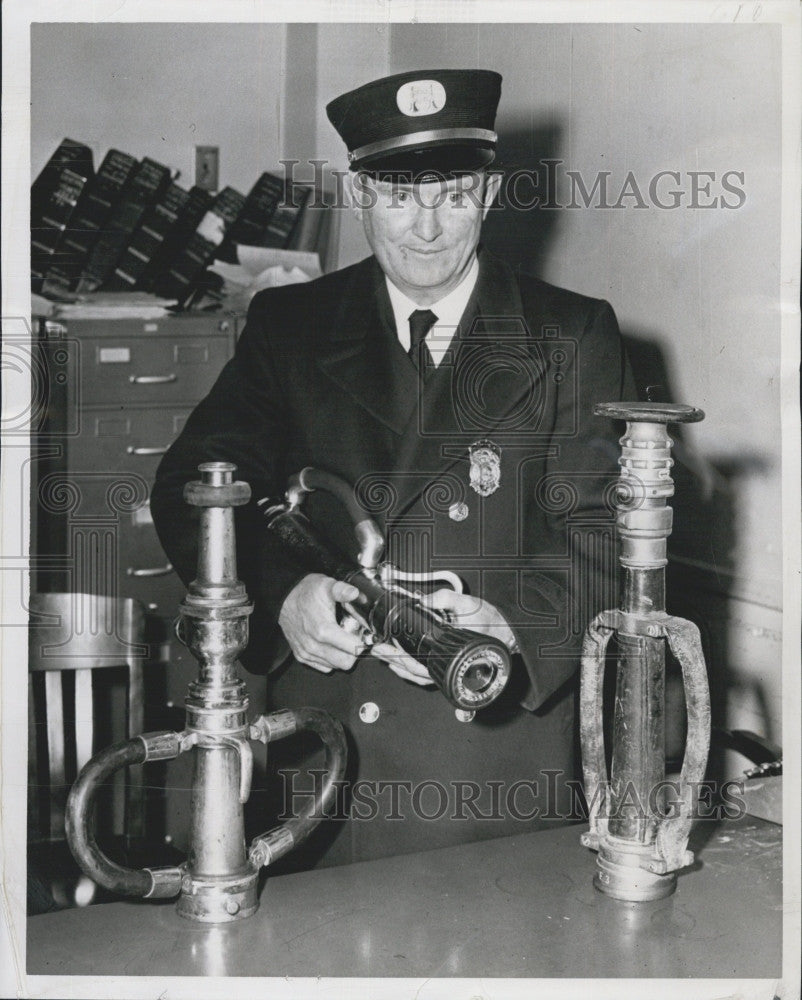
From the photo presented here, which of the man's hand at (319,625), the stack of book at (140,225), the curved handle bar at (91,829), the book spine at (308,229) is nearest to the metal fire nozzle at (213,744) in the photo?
the curved handle bar at (91,829)

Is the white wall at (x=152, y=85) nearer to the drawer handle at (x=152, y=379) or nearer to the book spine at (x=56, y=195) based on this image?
the book spine at (x=56, y=195)

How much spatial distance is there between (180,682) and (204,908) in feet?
2.00

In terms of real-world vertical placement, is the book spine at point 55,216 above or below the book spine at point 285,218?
below

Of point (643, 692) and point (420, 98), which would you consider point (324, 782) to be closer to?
point (643, 692)

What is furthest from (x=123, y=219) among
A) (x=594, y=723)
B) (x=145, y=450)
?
(x=594, y=723)

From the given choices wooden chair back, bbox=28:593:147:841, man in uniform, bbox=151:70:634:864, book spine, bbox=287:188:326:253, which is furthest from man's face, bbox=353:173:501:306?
wooden chair back, bbox=28:593:147:841

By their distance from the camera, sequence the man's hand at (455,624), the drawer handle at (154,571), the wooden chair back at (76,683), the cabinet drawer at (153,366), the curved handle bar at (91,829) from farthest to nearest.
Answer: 1. the cabinet drawer at (153,366)
2. the drawer handle at (154,571)
3. the wooden chair back at (76,683)
4. the man's hand at (455,624)
5. the curved handle bar at (91,829)

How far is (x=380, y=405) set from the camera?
1.10m

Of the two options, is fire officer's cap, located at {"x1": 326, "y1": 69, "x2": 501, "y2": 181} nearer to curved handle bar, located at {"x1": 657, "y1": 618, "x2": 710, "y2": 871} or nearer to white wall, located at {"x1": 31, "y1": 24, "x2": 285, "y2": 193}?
white wall, located at {"x1": 31, "y1": 24, "x2": 285, "y2": 193}

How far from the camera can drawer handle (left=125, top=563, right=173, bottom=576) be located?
1278 millimetres

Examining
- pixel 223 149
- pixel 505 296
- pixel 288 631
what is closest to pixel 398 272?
pixel 505 296

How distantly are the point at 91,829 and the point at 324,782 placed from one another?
0.63 ft

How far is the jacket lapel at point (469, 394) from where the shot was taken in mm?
1078

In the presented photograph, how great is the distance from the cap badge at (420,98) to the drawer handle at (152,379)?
60cm
